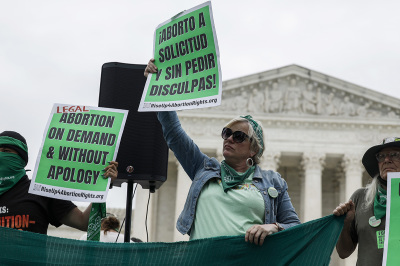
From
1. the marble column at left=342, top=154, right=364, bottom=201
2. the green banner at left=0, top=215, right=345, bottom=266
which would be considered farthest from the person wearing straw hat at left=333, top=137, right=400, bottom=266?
the marble column at left=342, top=154, right=364, bottom=201

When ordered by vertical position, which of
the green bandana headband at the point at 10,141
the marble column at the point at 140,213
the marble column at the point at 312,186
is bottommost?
the marble column at the point at 140,213

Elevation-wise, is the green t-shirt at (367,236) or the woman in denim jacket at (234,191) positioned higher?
the woman in denim jacket at (234,191)

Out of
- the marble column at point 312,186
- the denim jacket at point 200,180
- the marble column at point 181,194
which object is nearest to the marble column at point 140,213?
the marble column at point 181,194

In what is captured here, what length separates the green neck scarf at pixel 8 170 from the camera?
15.9 feet

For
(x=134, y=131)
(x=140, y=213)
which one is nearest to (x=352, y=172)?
(x=140, y=213)

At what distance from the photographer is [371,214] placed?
476cm

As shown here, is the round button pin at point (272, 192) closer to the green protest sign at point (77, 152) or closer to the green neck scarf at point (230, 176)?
the green neck scarf at point (230, 176)

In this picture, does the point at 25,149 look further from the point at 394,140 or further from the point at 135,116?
the point at 394,140

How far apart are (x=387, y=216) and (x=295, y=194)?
108 feet

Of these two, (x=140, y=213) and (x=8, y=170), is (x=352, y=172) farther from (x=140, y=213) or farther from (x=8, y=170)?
(x=8, y=170)

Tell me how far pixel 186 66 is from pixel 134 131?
121 centimetres

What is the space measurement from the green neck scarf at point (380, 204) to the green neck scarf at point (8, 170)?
2792 millimetres

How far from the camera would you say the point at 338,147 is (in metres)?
Result: 33.4

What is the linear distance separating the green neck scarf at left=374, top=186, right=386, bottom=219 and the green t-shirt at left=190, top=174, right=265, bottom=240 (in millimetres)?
925
